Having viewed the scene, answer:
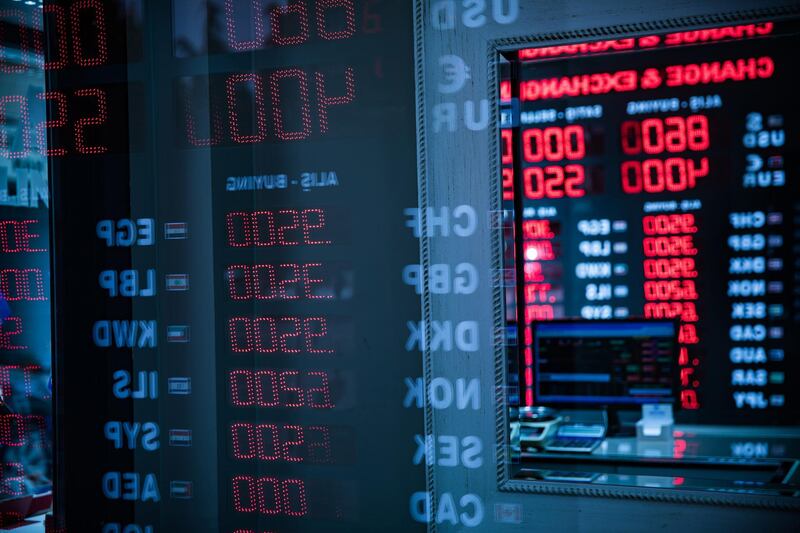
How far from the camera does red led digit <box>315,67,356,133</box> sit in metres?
2.81

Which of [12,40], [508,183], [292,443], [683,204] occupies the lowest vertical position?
[292,443]

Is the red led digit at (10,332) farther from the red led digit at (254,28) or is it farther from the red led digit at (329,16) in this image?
the red led digit at (329,16)

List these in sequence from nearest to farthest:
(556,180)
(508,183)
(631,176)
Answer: (508,183), (631,176), (556,180)

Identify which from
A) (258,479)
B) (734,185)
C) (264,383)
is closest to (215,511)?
(258,479)

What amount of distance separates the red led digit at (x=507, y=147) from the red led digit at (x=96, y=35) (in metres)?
1.49

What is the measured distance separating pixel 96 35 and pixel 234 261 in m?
1.00

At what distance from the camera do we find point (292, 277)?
9.42 feet

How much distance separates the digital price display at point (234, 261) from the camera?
2.80 meters

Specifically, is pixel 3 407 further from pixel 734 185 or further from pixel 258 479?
pixel 734 185

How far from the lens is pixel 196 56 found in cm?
299

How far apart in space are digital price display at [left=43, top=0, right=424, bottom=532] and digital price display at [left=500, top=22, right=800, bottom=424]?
261 cm

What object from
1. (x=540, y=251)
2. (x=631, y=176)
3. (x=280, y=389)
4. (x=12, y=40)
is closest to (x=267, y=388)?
(x=280, y=389)

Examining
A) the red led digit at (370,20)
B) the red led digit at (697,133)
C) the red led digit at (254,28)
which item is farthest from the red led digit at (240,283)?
the red led digit at (697,133)

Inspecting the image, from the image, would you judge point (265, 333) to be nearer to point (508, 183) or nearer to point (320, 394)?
point (320, 394)
